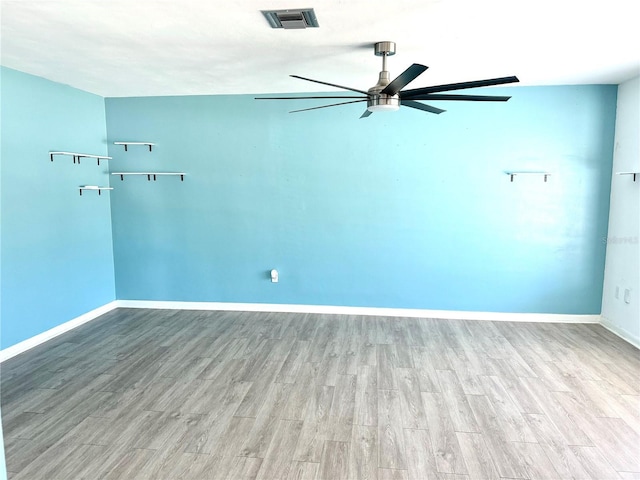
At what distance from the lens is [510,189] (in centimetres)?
451

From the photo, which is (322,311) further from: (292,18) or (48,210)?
(292,18)

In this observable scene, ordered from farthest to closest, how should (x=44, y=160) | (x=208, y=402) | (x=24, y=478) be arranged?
(x=44, y=160), (x=208, y=402), (x=24, y=478)

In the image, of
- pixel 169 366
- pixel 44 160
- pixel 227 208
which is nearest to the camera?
pixel 169 366

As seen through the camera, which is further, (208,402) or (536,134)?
(536,134)

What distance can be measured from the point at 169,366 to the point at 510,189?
395cm

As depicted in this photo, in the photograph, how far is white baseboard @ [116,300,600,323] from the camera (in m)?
4.60

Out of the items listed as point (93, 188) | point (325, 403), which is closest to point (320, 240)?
point (325, 403)

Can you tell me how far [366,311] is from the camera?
4863mm

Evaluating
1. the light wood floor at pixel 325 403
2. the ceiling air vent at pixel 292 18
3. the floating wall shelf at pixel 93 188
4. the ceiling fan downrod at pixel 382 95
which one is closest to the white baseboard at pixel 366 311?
the light wood floor at pixel 325 403

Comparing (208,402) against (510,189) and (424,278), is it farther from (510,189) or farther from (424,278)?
(510,189)

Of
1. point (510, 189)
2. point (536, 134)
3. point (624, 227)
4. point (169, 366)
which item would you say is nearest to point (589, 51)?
point (536, 134)

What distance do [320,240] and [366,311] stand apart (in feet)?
3.35

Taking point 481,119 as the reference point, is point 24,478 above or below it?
below

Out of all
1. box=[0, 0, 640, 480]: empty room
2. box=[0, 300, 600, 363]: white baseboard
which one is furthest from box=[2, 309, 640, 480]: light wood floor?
box=[0, 300, 600, 363]: white baseboard
